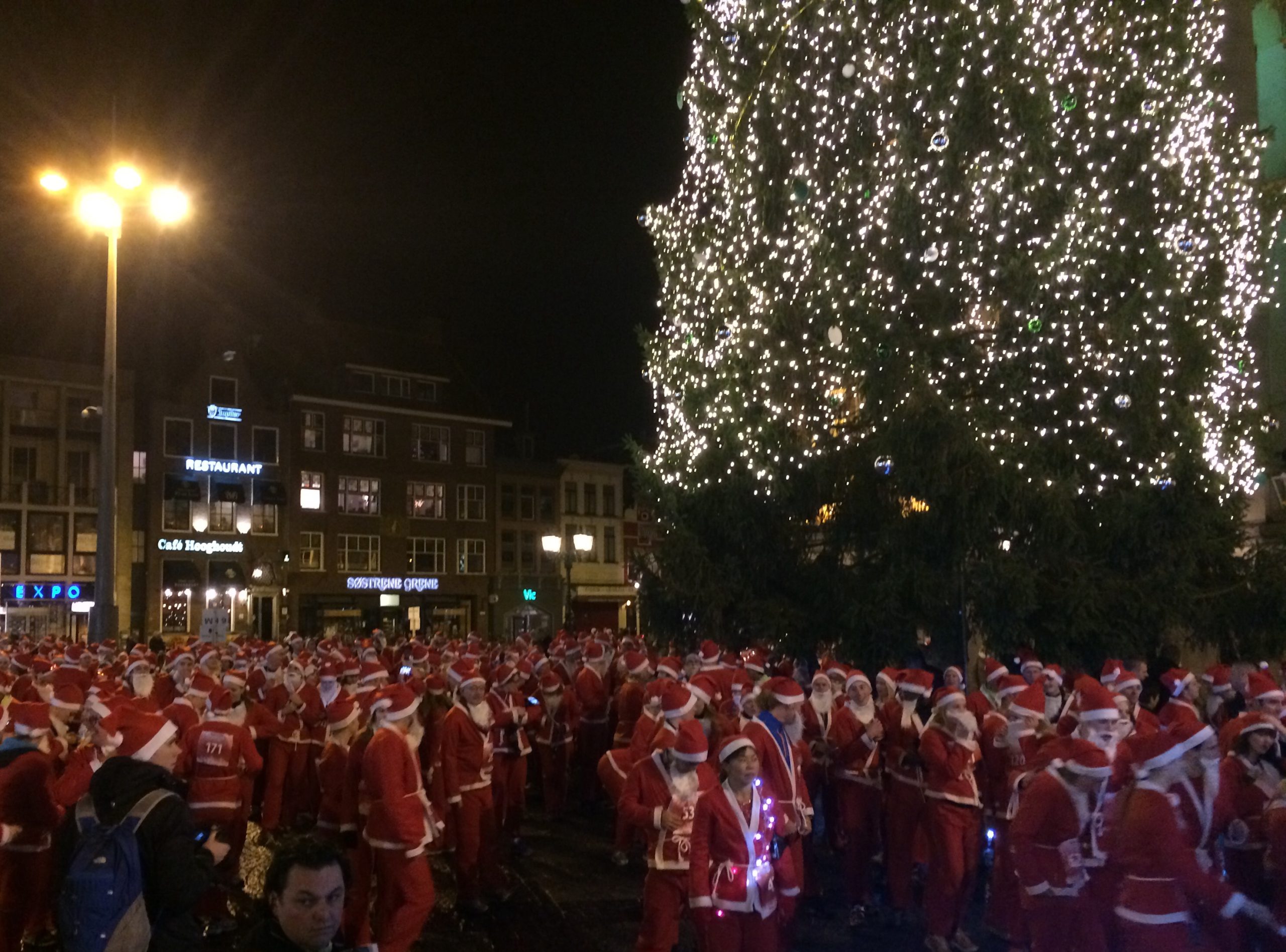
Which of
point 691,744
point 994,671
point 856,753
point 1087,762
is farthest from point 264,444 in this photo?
point 1087,762

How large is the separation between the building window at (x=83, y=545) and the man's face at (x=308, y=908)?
45854 mm

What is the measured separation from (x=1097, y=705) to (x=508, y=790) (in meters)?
6.56

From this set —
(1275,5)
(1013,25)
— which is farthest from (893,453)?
(1275,5)

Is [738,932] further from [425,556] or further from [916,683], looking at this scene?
[425,556]

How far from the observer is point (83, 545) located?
4466 cm

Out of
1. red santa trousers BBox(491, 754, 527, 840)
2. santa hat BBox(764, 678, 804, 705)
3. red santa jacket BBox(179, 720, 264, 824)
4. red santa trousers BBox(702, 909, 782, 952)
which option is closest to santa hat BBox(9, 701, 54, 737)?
red santa jacket BBox(179, 720, 264, 824)

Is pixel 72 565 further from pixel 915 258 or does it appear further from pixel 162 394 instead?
pixel 915 258

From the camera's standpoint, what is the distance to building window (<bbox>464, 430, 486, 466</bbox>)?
5519 centimetres

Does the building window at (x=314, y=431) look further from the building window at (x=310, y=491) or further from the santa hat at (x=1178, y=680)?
the santa hat at (x=1178, y=680)

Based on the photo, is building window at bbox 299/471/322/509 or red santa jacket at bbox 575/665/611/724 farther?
building window at bbox 299/471/322/509

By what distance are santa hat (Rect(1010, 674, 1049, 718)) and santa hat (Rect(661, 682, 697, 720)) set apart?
2.31m

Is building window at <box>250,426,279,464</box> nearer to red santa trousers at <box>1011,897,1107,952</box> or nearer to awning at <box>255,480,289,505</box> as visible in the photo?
awning at <box>255,480,289,505</box>

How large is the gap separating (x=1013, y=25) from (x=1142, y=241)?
2.97m

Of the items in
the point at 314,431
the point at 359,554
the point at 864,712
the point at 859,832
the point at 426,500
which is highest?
the point at 314,431
